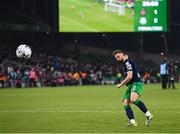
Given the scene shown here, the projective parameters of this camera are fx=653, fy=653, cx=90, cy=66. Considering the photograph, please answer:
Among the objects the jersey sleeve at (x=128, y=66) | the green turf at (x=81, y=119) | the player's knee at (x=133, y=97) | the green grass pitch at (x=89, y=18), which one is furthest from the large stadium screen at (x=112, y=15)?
the player's knee at (x=133, y=97)

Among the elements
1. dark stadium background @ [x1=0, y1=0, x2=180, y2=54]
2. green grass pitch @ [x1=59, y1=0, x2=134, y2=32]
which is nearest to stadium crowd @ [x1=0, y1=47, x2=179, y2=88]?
dark stadium background @ [x1=0, y1=0, x2=180, y2=54]

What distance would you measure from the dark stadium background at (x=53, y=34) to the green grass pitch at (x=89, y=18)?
1027 millimetres

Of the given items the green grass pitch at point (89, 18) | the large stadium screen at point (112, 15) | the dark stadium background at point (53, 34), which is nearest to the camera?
the large stadium screen at point (112, 15)

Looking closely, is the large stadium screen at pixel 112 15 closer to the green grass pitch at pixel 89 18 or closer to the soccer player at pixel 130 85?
the green grass pitch at pixel 89 18

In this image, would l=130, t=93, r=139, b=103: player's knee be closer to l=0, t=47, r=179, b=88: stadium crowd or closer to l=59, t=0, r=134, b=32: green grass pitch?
l=0, t=47, r=179, b=88: stadium crowd

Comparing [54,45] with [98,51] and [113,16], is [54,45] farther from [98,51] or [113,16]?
[113,16]

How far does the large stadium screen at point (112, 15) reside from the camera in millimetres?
53344

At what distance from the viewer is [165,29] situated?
53.4 metres

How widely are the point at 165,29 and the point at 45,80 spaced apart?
1067 cm

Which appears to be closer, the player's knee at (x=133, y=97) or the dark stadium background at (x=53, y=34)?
the player's knee at (x=133, y=97)

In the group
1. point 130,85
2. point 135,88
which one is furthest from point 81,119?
Result: point 135,88

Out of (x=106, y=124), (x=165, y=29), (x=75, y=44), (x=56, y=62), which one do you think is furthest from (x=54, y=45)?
(x=106, y=124)

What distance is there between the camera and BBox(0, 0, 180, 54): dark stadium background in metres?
56.0

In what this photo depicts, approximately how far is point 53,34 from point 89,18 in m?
8.46
